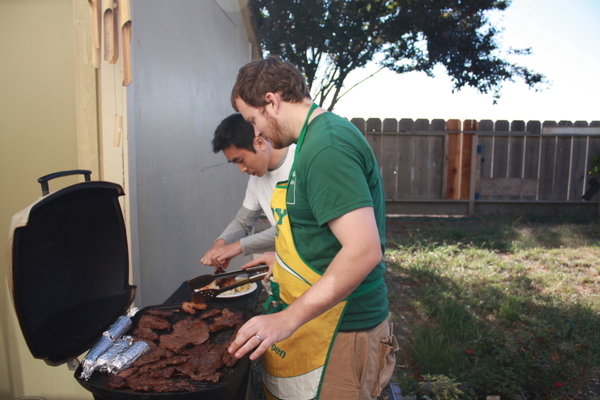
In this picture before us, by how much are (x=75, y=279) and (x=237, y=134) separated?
123 centimetres

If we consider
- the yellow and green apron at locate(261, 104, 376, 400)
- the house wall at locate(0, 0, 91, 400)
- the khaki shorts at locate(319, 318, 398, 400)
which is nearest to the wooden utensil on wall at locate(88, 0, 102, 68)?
the house wall at locate(0, 0, 91, 400)

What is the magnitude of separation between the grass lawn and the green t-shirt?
157cm

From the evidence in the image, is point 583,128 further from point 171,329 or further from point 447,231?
point 171,329

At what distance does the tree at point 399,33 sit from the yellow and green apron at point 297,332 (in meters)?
8.68

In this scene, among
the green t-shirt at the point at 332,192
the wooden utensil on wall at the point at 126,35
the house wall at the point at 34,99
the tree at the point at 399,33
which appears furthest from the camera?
the tree at the point at 399,33

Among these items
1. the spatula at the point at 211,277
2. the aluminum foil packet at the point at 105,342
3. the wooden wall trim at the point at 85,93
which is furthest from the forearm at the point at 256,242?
A: the wooden wall trim at the point at 85,93

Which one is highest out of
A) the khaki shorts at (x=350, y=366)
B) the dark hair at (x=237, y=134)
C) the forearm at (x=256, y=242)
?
the dark hair at (x=237, y=134)

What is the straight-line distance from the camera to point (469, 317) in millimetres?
4402

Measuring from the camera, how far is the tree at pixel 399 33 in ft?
31.8

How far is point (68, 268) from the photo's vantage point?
1.79m

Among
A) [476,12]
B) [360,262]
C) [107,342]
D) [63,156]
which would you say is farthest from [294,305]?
[476,12]

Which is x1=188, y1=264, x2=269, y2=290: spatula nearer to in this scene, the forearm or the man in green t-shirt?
the forearm

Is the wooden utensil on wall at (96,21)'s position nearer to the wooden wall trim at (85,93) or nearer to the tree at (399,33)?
the wooden wall trim at (85,93)

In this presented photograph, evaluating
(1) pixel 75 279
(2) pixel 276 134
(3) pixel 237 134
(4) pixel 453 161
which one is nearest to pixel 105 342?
(1) pixel 75 279
